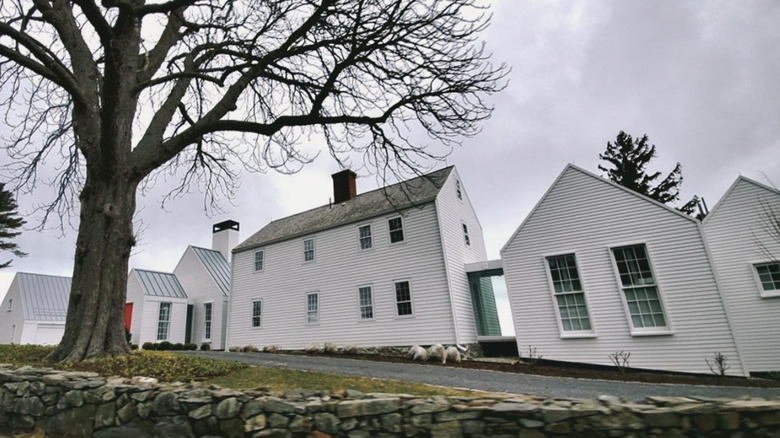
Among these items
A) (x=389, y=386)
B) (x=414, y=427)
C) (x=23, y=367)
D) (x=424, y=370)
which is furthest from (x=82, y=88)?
(x=424, y=370)

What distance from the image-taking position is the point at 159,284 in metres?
22.4

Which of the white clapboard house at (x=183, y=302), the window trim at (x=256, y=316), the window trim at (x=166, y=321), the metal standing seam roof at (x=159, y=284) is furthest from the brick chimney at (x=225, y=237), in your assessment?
the window trim at (x=256, y=316)

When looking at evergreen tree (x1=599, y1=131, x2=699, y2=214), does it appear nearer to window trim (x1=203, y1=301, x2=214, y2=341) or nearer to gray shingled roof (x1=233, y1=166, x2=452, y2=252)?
gray shingled roof (x1=233, y1=166, x2=452, y2=252)

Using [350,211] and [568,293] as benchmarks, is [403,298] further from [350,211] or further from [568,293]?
[568,293]

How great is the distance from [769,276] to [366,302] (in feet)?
44.6

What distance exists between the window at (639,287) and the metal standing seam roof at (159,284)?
23.3 m

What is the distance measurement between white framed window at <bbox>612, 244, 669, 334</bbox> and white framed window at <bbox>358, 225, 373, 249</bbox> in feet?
30.7

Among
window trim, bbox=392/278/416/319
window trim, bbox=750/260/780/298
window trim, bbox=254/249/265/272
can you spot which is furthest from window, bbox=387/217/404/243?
window trim, bbox=750/260/780/298

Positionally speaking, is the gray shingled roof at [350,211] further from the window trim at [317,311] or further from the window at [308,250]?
the window trim at [317,311]

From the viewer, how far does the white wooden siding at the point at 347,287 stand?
1435 cm

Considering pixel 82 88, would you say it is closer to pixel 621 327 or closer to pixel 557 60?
pixel 557 60

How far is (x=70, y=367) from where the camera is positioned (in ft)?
18.7

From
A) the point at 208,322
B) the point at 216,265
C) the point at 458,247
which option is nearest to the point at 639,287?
the point at 458,247

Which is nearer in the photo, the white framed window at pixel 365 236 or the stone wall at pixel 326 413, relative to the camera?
the stone wall at pixel 326 413
